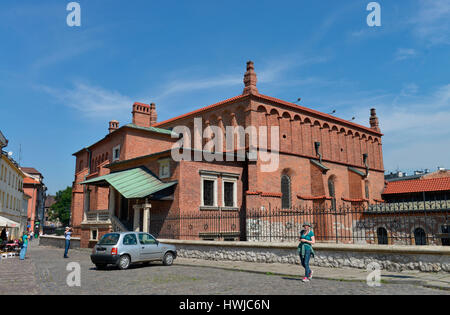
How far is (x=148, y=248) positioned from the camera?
1473 centimetres

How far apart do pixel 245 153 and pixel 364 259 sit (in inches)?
631

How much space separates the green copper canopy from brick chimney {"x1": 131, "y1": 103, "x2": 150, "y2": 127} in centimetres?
1139

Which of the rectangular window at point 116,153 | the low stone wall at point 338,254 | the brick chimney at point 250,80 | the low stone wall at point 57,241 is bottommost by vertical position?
the low stone wall at point 57,241

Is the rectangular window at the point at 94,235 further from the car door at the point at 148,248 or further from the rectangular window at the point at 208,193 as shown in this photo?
the car door at the point at 148,248

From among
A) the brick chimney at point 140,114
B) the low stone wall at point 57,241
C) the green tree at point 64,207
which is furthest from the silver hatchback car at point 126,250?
the green tree at point 64,207

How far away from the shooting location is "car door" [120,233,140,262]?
1406 centimetres

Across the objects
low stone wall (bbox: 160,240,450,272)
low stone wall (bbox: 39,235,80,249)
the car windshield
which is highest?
the car windshield

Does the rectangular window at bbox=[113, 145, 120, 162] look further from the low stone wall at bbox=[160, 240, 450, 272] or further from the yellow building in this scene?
the low stone wall at bbox=[160, 240, 450, 272]

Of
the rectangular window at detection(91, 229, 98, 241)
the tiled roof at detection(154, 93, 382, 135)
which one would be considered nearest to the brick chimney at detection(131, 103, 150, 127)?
the tiled roof at detection(154, 93, 382, 135)

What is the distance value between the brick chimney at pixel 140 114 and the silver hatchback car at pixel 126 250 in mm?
22022

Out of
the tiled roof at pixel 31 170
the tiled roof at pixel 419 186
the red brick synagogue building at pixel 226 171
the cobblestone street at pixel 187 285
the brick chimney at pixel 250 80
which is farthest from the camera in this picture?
the tiled roof at pixel 31 170

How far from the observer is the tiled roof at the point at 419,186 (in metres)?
37.3
